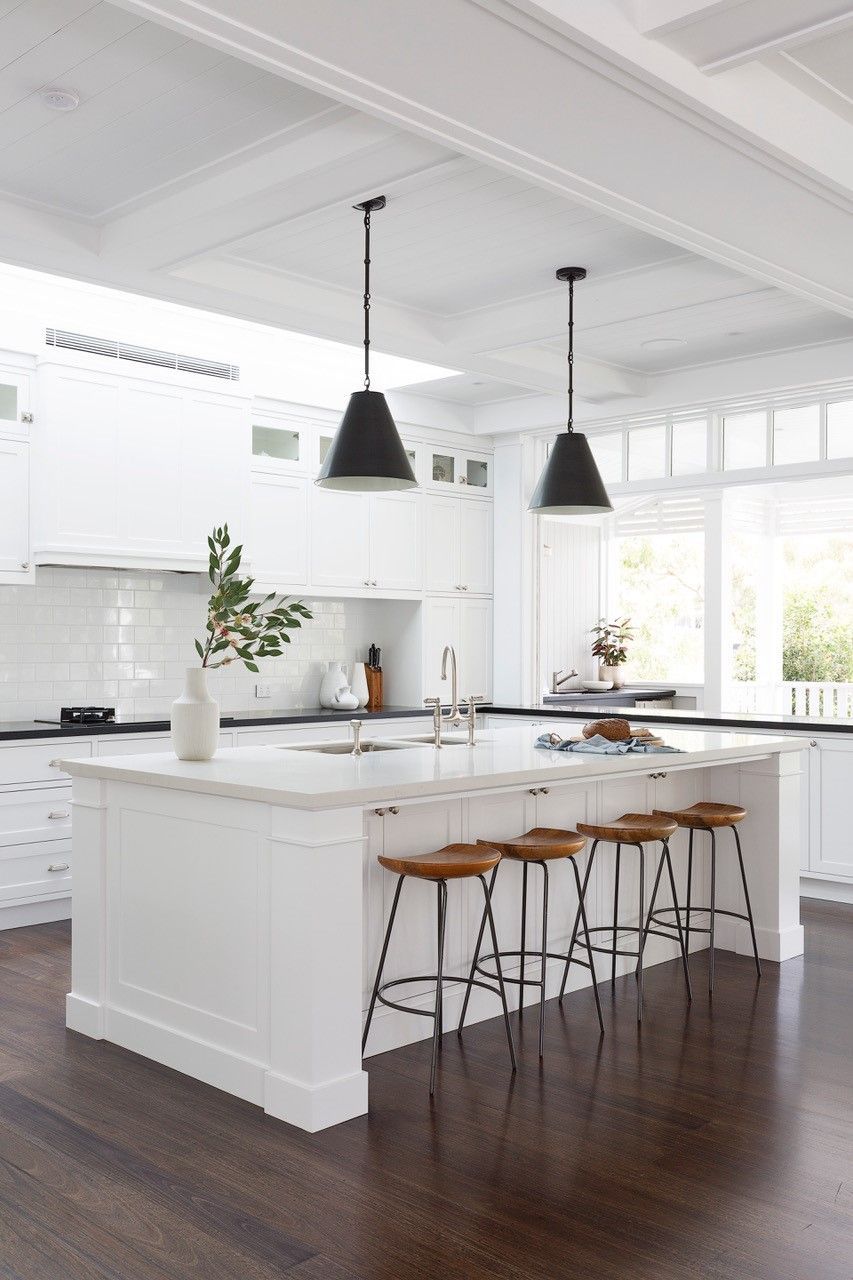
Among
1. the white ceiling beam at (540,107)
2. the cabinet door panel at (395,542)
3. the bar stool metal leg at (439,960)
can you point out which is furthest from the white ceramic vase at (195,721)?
the cabinet door panel at (395,542)

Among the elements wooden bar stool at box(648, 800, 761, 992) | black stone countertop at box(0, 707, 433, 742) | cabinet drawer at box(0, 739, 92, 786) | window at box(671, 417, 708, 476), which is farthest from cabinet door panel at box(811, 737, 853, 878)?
cabinet drawer at box(0, 739, 92, 786)

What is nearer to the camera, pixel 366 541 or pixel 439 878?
pixel 439 878

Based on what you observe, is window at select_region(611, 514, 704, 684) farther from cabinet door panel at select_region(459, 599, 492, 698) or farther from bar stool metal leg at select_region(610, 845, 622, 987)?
bar stool metal leg at select_region(610, 845, 622, 987)

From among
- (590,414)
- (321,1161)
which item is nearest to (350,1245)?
(321,1161)

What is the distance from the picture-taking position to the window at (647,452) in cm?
685

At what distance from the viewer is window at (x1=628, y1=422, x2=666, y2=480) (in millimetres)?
6848

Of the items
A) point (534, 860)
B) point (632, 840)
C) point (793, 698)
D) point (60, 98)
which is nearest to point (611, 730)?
point (632, 840)

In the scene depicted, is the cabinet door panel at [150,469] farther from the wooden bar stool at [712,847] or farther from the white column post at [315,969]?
the white column post at [315,969]

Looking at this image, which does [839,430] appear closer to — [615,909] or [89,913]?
[615,909]

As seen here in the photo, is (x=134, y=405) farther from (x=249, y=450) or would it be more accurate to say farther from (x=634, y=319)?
(x=634, y=319)

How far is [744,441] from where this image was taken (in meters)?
6.45

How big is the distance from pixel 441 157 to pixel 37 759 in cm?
319

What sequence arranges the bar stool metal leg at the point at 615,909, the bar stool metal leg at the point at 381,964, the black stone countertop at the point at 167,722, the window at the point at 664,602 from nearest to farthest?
the bar stool metal leg at the point at 381,964 < the bar stool metal leg at the point at 615,909 < the black stone countertop at the point at 167,722 < the window at the point at 664,602

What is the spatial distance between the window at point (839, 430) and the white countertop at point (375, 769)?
217 centimetres
